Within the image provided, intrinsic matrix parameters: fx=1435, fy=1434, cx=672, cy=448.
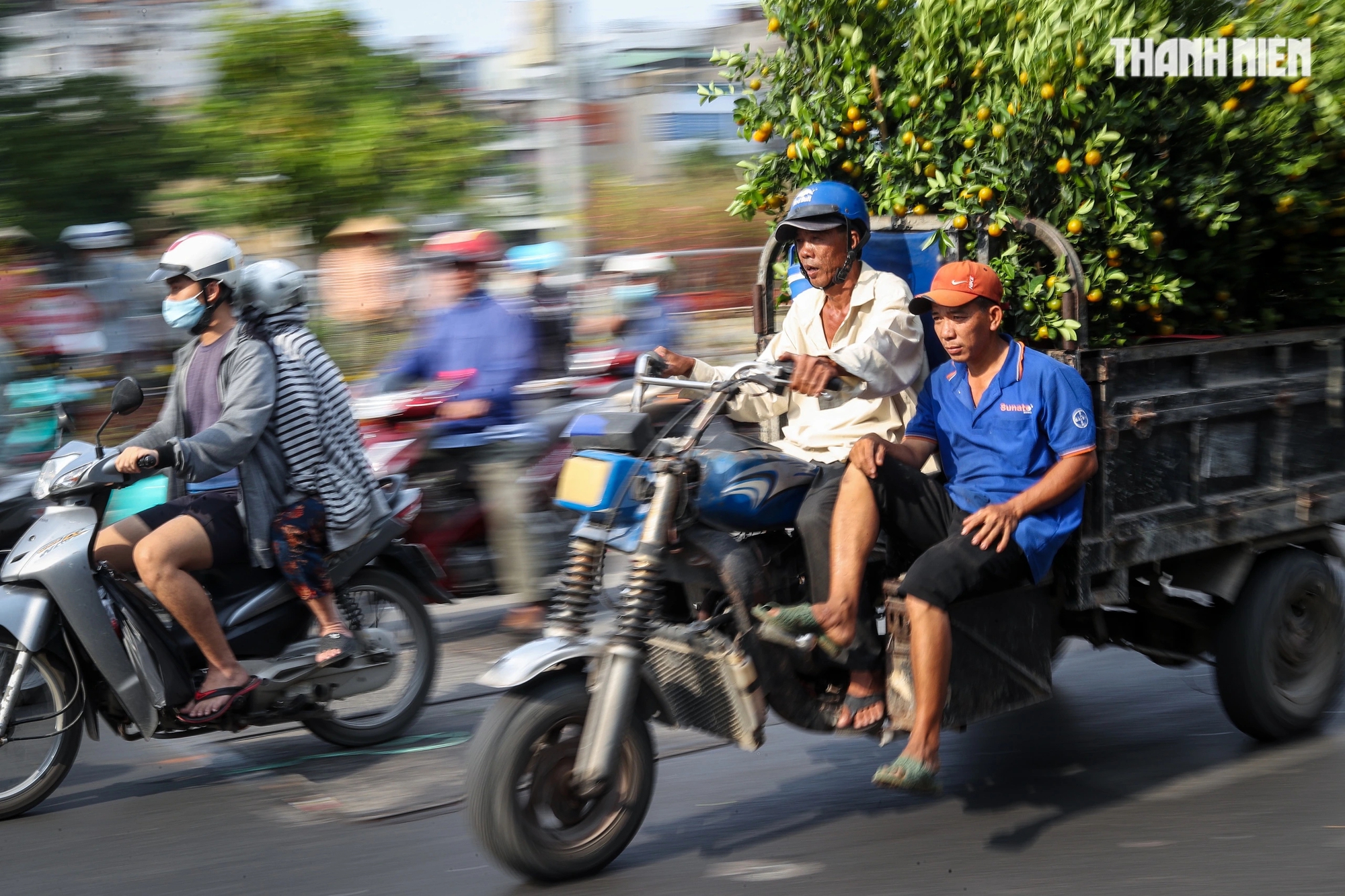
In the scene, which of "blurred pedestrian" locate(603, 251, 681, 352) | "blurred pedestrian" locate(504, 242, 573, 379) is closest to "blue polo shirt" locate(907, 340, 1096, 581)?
"blurred pedestrian" locate(504, 242, 573, 379)

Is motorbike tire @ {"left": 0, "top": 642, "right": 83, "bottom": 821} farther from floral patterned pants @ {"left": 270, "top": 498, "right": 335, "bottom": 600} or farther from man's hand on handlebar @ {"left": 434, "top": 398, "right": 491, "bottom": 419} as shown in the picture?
man's hand on handlebar @ {"left": 434, "top": 398, "right": 491, "bottom": 419}

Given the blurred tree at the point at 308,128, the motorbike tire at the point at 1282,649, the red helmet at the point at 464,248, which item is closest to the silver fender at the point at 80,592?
the red helmet at the point at 464,248

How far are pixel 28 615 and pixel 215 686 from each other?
0.65 m

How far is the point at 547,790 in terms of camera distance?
3805 mm

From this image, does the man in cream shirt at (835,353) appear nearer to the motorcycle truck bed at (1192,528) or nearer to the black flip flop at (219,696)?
the motorcycle truck bed at (1192,528)

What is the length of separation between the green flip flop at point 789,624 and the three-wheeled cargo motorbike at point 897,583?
0.10 feet

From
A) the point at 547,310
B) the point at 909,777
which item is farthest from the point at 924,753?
the point at 547,310

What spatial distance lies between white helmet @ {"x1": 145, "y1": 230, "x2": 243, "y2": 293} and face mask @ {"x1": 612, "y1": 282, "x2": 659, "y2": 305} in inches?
182

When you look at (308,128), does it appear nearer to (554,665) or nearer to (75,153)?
(75,153)

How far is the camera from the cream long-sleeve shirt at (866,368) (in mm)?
4332

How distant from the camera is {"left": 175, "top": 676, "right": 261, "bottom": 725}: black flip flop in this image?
477 cm

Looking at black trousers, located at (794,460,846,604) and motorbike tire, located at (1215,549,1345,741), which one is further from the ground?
black trousers, located at (794,460,846,604)

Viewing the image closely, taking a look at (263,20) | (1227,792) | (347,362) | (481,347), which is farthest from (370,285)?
(1227,792)

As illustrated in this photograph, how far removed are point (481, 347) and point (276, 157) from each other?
4.71 metres
